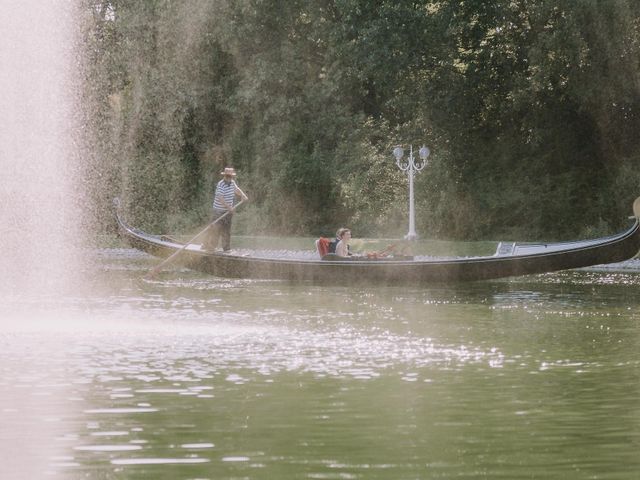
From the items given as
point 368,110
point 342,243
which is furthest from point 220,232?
point 368,110

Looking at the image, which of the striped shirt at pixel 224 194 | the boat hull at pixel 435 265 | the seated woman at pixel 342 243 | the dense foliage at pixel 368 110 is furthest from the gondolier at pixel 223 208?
the dense foliage at pixel 368 110

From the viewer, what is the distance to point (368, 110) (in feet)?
137

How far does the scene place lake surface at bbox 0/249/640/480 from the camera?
7.57 metres

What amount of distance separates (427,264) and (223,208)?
176 inches

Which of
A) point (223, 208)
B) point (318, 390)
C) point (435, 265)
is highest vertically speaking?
point (223, 208)

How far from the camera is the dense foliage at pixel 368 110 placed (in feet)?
111

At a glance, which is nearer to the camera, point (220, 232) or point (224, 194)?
point (224, 194)

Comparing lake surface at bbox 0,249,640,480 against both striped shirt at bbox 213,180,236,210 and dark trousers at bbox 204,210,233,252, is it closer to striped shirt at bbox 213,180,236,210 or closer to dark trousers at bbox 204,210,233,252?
striped shirt at bbox 213,180,236,210

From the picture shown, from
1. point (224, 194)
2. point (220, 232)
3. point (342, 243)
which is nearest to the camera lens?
point (342, 243)

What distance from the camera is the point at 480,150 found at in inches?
1433

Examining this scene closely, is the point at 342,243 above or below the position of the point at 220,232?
below

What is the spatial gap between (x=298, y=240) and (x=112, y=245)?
544cm

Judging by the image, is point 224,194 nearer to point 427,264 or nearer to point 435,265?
point 427,264

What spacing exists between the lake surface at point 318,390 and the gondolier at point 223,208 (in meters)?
5.24
